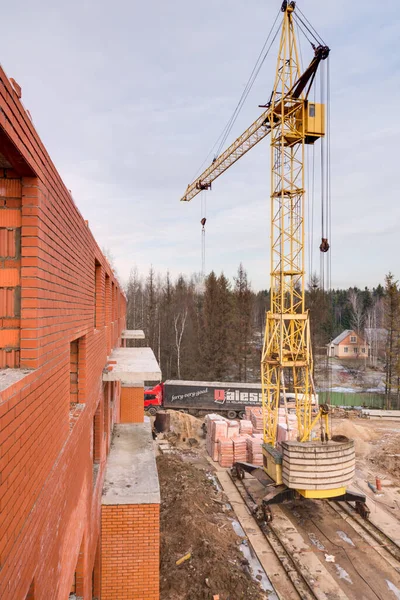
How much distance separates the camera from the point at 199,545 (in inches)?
366

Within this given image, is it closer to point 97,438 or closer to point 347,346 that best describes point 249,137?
point 97,438

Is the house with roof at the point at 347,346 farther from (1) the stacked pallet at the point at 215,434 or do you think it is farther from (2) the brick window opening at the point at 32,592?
(2) the brick window opening at the point at 32,592

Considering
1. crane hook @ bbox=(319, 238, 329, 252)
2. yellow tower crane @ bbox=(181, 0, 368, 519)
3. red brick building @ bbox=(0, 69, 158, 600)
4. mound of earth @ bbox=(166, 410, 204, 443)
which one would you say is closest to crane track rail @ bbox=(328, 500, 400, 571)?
yellow tower crane @ bbox=(181, 0, 368, 519)

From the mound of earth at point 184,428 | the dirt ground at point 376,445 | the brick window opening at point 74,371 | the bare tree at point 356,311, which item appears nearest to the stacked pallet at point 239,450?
the mound of earth at point 184,428

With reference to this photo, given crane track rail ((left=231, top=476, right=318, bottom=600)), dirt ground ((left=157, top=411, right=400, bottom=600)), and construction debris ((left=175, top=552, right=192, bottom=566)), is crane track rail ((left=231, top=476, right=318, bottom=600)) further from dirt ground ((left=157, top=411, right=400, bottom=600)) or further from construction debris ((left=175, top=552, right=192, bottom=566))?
construction debris ((left=175, top=552, right=192, bottom=566))

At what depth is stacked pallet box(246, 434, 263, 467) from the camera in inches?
610

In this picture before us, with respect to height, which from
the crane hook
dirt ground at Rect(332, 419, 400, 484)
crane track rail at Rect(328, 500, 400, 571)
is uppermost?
the crane hook

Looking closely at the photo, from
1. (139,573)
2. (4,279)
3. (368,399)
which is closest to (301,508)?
(139,573)

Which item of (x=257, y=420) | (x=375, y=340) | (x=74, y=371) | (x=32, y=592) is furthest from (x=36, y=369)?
(x=375, y=340)

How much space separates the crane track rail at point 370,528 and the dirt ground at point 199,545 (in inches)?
142

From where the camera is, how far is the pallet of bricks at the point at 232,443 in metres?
15.7

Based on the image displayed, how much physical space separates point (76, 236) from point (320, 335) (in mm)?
38658

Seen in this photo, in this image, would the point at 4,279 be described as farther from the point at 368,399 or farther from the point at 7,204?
the point at 368,399

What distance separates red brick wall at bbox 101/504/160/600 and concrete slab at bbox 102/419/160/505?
153 millimetres
